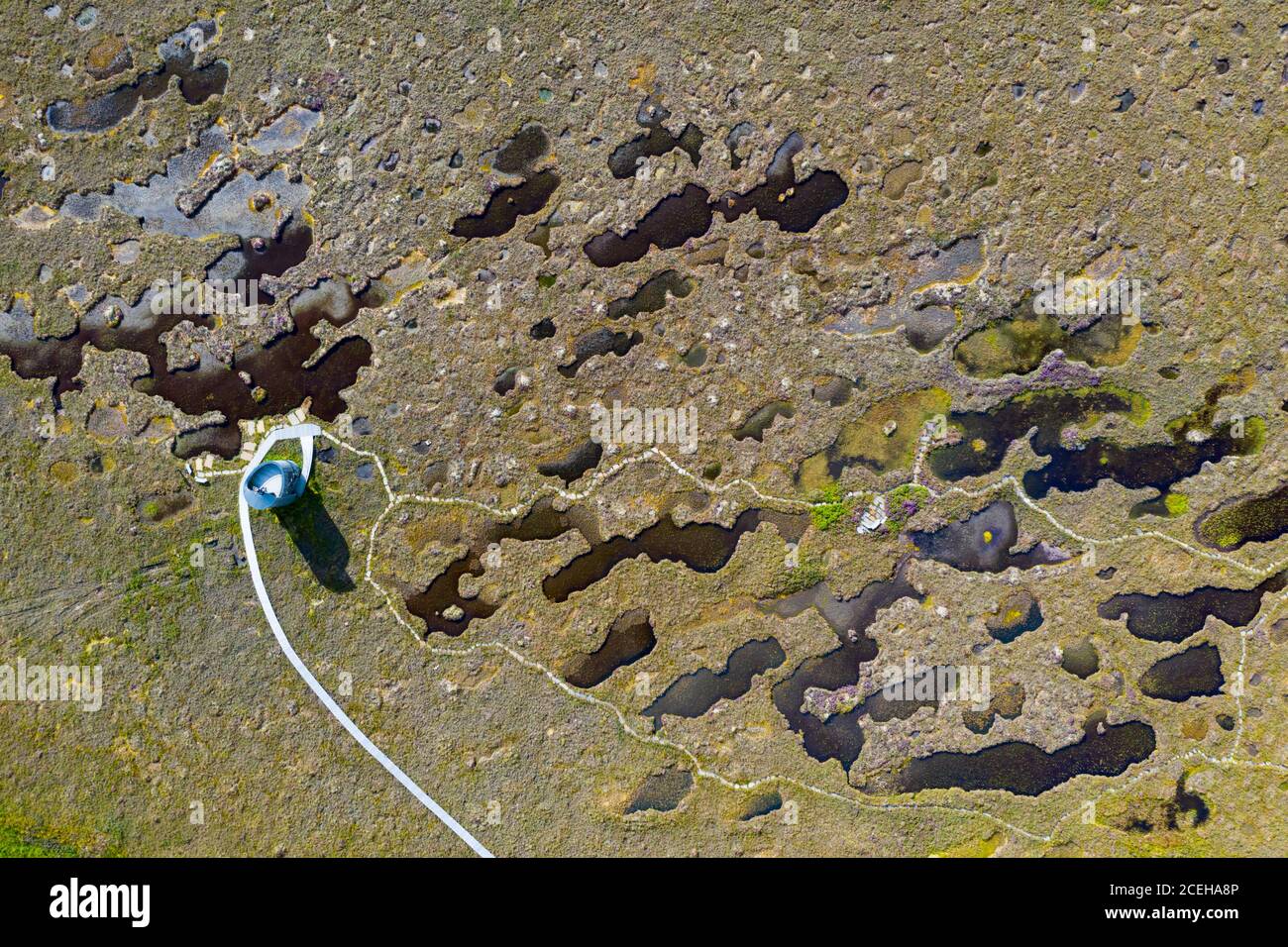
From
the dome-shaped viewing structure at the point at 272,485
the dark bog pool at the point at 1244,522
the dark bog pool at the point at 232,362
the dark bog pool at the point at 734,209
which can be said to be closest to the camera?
the dome-shaped viewing structure at the point at 272,485

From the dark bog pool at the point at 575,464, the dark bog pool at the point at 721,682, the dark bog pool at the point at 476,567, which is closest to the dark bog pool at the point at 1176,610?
the dark bog pool at the point at 721,682

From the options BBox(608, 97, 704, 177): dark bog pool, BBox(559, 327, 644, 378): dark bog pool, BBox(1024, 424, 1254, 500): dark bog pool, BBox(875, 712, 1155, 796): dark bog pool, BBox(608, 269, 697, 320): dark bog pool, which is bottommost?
BBox(875, 712, 1155, 796): dark bog pool

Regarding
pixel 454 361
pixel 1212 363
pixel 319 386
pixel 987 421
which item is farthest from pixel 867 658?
pixel 319 386

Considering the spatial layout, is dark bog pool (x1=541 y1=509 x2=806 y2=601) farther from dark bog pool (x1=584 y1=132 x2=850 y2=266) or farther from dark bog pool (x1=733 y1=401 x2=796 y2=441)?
dark bog pool (x1=584 y1=132 x2=850 y2=266)

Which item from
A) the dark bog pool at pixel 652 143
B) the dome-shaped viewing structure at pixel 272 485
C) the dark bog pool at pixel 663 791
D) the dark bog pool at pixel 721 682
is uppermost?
the dark bog pool at pixel 652 143

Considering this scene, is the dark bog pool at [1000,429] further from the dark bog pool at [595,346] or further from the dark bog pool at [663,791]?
the dark bog pool at [663,791]

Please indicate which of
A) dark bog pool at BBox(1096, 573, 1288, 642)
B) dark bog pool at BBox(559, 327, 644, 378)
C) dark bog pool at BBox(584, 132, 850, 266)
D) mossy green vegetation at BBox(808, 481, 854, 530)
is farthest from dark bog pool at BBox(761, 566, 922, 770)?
dark bog pool at BBox(584, 132, 850, 266)

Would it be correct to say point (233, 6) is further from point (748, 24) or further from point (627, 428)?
point (627, 428)
